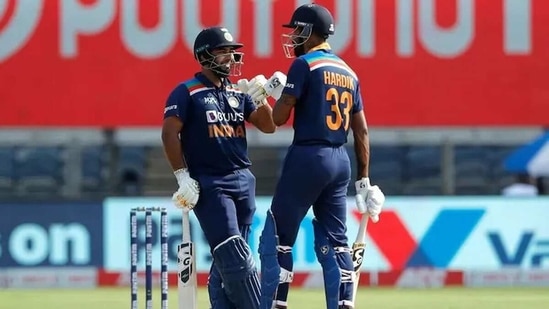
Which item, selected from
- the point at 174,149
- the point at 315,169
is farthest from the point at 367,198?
the point at 174,149

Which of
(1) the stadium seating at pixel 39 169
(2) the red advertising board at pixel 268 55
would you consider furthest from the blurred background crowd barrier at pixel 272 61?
(1) the stadium seating at pixel 39 169

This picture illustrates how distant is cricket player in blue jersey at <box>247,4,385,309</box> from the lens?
26.0 ft

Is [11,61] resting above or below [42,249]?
above

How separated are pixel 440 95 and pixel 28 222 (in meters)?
4.66

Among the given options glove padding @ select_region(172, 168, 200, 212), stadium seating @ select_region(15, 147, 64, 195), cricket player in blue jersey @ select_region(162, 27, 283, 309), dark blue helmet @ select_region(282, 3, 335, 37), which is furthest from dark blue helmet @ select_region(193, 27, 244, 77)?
stadium seating @ select_region(15, 147, 64, 195)

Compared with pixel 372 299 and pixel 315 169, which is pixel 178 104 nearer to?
pixel 315 169

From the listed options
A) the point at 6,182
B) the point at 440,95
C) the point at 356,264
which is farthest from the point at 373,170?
the point at 356,264

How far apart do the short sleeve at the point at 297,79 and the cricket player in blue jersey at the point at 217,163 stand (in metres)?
0.32

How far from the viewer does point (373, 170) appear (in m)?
17.5

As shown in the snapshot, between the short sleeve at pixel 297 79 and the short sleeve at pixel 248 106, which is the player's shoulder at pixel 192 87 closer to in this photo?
the short sleeve at pixel 248 106

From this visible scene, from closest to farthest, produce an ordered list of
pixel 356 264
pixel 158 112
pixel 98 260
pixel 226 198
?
pixel 226 198
pixel 356 264
pixel 98 260
pixel 158 112

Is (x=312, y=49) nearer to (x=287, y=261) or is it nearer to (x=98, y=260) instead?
(x=287, y=261)

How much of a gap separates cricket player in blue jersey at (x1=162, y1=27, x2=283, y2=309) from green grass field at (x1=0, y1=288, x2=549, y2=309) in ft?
8.69

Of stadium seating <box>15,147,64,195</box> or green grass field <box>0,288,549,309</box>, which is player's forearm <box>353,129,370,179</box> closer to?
green grass field <box>0,288,549,309</box>
